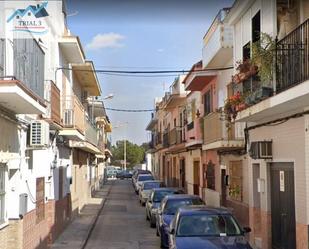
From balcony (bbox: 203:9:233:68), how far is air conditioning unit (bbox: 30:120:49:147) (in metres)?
6.94

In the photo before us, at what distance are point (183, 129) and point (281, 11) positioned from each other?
21.2 meters

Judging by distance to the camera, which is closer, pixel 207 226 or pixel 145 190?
pixel 207 226

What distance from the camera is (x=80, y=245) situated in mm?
16859

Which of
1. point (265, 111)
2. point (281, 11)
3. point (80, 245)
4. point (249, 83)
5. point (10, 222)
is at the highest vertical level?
point (281, 11)

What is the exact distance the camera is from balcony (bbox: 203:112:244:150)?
18234mm

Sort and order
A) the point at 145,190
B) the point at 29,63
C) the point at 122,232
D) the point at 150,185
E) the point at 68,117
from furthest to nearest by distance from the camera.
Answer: the point at 150,185 < the point at 145,190 < the point at 122,232 < the point at 68,117 < the point at 29,63

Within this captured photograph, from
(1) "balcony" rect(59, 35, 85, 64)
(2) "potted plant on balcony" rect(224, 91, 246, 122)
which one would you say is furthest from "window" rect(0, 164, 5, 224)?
(1) "balcony" rect(59, 35, 85, 64)

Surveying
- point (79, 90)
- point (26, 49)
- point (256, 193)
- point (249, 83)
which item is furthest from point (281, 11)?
point (79, 90)

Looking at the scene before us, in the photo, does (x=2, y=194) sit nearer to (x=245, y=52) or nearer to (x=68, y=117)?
(x=68, y=117)

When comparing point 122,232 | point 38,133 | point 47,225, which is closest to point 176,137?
point 122,232

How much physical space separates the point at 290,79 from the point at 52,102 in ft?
22.3

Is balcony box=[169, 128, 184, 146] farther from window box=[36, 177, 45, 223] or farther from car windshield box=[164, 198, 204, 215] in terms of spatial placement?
window box=[36, 177, 45, 223]

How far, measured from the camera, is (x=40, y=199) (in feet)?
48.6

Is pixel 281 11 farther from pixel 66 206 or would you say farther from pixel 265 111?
pixel 66 206
